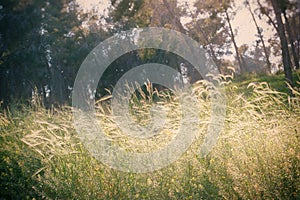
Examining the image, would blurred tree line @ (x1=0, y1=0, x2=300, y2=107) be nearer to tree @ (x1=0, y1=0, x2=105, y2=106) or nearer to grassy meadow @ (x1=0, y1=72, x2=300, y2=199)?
tree @ (x1=0, y1=0, x2=105, y2=106)

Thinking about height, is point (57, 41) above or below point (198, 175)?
above

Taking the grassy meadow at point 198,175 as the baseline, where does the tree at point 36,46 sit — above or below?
above

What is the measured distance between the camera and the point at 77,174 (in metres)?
3.40

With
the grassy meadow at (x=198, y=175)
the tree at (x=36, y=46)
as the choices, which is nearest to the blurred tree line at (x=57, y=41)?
the tree at (x=36, y=46)

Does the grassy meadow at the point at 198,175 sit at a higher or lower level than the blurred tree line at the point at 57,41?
lower

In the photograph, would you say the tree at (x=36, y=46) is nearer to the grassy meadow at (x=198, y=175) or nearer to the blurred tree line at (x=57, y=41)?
the blurred tree line at (x=57, y=41)

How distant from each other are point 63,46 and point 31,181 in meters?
21.1

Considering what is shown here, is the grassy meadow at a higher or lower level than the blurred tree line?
lower

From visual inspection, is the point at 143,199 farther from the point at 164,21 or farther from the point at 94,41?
the point at 94,41

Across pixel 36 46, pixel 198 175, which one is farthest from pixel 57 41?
pixel 198 175

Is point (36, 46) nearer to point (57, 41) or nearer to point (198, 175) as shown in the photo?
point (57, 41)

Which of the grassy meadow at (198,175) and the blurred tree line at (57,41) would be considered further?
the blurred tree line at (57,41)

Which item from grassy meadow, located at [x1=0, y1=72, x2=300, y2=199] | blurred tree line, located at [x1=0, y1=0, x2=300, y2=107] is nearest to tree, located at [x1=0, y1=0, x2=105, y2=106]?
blurred tree line, located at [x1=0, y1=0, x2=300, y2=107]

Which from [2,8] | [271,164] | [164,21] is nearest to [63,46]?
[2,8]
